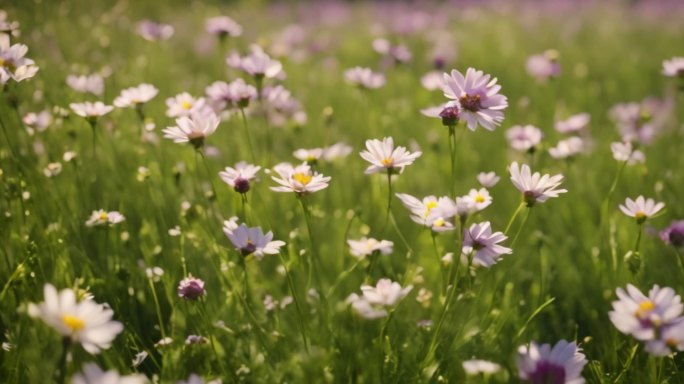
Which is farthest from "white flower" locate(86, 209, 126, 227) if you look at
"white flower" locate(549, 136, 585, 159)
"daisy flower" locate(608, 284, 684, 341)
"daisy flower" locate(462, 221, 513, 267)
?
"white flower" locate(549, 136, 585, 159)

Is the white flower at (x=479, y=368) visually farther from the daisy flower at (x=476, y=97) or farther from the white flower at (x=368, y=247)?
the daisy flower at (x=476, y=97)

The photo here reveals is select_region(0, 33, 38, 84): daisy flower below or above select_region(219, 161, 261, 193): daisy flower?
above

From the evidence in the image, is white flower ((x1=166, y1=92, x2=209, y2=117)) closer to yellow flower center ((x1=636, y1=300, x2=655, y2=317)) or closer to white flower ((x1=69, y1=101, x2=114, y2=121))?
white flower ((x1=69, y1=101, x2=114, y2=121))

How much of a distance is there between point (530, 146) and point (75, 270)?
1.28 m

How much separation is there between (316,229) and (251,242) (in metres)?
0.77

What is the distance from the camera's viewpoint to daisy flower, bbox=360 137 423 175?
1.34 meters

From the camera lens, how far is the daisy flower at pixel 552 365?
1053mm

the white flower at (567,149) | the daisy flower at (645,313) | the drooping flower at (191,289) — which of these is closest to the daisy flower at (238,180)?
the drooping flower at (191,289)

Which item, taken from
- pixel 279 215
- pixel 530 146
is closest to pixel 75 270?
pixel 279 215

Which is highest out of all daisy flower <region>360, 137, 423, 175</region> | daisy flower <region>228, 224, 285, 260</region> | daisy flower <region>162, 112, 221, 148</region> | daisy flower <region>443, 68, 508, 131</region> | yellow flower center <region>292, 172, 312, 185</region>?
daisy flower <region>443, 68, 508, 131</region>

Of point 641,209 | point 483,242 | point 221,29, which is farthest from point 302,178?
point 221,29

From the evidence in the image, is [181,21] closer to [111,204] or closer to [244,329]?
[111,204]

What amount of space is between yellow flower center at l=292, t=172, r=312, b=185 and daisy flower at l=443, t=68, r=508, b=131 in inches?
13.4

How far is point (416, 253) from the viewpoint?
197cm
